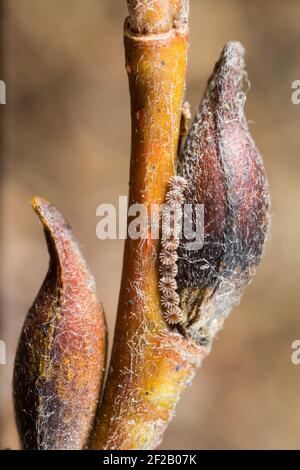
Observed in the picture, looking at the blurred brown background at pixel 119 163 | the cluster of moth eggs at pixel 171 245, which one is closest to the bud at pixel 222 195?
the cluster of moth eggs at pixel 171 245

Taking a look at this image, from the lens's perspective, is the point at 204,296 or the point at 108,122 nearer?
the point at 204,296

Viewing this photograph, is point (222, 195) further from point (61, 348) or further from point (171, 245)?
point (61, 348)

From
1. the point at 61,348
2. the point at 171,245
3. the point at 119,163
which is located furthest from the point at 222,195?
the point at 119,163

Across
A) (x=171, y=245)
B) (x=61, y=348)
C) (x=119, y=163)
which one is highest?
(x=119, y=163)

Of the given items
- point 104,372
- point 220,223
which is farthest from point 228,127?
point 104,372

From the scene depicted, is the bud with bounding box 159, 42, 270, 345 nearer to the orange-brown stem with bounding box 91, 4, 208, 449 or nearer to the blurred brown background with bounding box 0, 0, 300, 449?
the orange-brown stem with bounding box 91, 4, 208, 449

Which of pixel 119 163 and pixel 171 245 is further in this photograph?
pixel 119 163

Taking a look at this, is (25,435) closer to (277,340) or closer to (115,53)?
(277,340)

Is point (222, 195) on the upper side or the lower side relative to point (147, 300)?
upper
